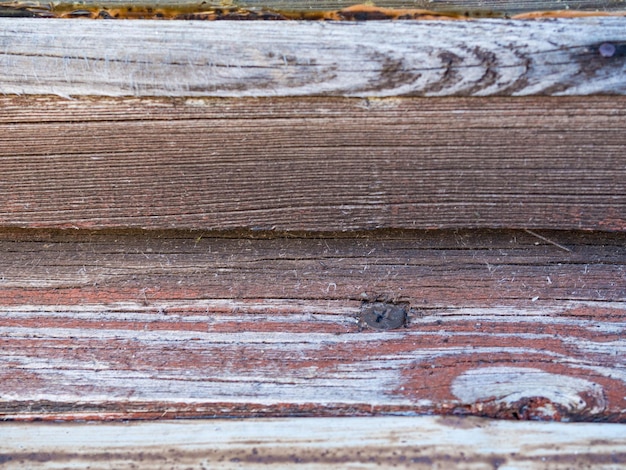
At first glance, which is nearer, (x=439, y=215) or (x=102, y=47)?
(x=102, y=47)

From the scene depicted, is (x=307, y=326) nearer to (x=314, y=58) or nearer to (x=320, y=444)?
(x=320, y=444)

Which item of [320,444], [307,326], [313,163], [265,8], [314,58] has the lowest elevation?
[320,444]

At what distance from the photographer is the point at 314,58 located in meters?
1.03

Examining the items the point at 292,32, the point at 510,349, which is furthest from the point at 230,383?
the point at 292,32

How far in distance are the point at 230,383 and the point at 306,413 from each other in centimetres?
18

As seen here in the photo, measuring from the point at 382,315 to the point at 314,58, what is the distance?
23.6 inches

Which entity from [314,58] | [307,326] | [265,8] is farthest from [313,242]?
[265,8]

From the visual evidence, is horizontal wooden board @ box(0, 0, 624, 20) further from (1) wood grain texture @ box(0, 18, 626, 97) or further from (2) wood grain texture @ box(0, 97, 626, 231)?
(2) wood grain texture @ box(0, 97, 626, 231)

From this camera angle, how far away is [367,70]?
104 centimetres

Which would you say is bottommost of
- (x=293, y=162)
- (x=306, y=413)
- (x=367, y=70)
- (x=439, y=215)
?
(x=306, y=413)

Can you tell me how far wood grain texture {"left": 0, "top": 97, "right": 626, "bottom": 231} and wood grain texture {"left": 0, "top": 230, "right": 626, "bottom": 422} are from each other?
3.9 inches

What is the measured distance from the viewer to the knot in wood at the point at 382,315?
3.94 feet

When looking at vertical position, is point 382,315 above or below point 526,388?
above

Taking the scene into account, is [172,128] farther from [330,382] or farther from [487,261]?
[487,261]
